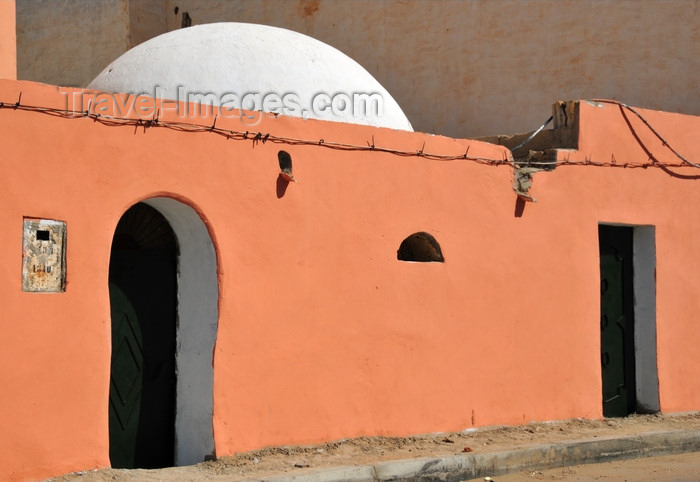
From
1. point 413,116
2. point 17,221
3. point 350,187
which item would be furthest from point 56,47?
point 17,221

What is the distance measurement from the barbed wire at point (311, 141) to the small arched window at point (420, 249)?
0.69 metres

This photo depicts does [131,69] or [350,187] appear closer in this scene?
[350,187]

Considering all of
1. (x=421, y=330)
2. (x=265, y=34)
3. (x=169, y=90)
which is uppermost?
(x=265, y=34)

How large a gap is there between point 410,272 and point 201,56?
2.56m

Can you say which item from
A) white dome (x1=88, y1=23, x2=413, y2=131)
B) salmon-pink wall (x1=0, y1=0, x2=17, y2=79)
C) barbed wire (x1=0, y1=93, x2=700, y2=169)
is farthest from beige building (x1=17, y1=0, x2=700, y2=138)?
salmon-pink wall (x1=0, y1=0, x2=17, y2=79)

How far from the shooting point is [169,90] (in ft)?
28.3

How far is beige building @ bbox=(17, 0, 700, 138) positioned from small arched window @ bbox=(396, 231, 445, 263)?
12.6 ft

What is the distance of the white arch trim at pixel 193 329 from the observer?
293 inches

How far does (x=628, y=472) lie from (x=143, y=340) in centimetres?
390

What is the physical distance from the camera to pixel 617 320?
10.7 meters

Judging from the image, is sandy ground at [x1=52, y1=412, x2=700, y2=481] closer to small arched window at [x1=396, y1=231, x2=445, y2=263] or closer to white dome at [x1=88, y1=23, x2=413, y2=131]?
small arched window at [x1=396, y1=231, x2=445, y2=263]

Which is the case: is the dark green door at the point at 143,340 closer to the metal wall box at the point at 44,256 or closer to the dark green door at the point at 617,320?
the metal wall box at the point at 44,256

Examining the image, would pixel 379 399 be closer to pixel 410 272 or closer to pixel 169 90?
pixel 410 272

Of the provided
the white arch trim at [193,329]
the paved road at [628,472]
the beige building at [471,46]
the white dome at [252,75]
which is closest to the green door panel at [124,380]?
the white arch trim at [193,329]
